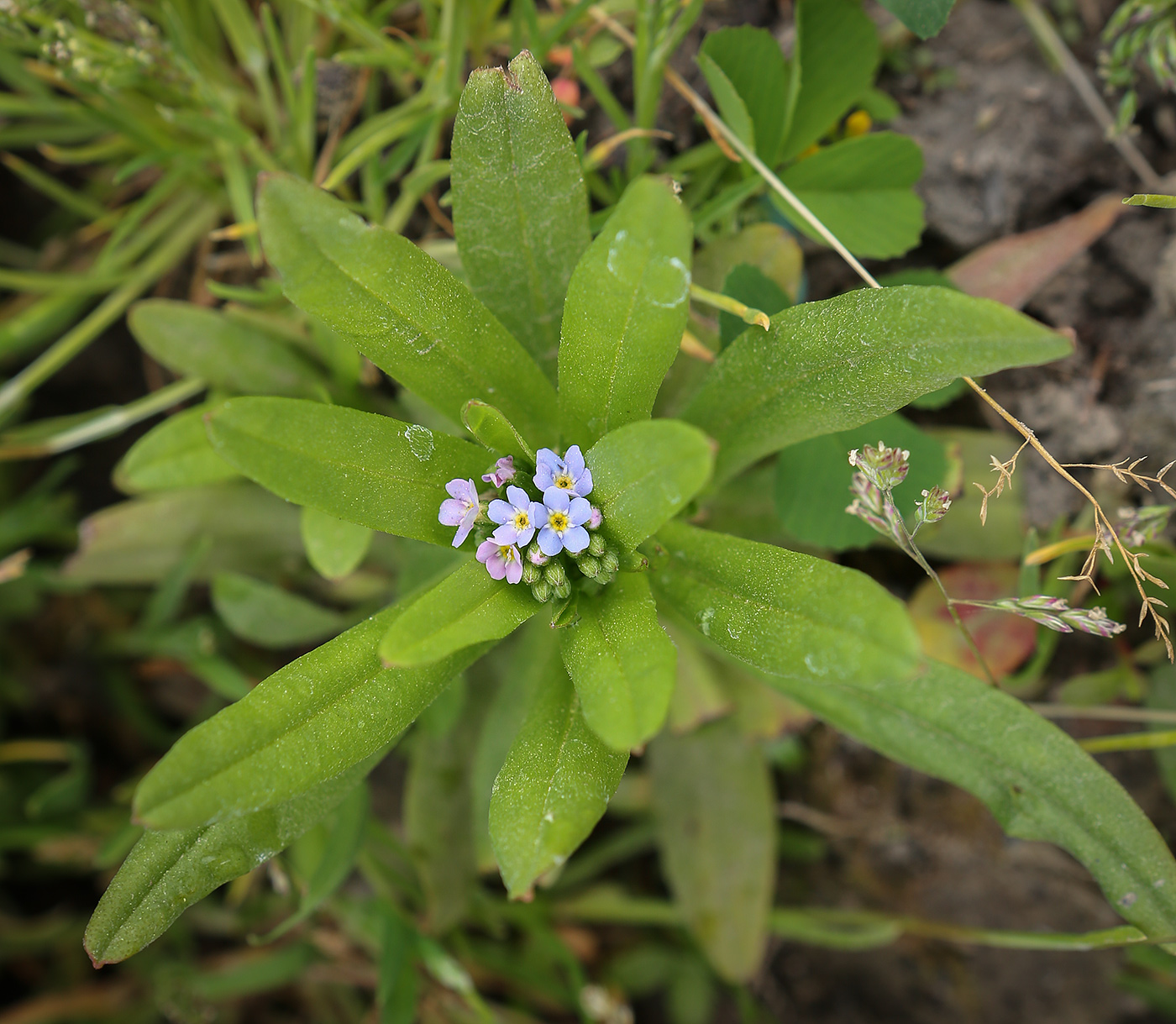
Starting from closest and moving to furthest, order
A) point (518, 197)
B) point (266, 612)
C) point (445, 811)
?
1. point (518, 197)
2. point (266, 612)
3. point (445, 811)

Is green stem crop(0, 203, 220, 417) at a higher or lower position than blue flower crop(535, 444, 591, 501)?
lower

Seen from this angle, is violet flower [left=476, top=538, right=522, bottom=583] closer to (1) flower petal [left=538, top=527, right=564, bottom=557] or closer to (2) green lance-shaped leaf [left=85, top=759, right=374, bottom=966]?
(1) flower petal [left=538, top=527, right=564, bottom=557]

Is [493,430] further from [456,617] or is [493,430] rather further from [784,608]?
[784,608]

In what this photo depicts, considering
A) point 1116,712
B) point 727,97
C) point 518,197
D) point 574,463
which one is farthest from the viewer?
point 1116,712

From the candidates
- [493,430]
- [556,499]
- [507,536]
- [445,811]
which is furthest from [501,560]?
[445,811]

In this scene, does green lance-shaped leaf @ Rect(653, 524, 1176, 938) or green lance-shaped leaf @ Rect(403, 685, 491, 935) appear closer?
green lance-shaped leaf @ Rect(653, 524, 1176, 938)

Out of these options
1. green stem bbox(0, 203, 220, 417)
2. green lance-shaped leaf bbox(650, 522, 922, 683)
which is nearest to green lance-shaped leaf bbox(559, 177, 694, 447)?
green lance-shaped leaf bbox(650, 522, 922, 683)

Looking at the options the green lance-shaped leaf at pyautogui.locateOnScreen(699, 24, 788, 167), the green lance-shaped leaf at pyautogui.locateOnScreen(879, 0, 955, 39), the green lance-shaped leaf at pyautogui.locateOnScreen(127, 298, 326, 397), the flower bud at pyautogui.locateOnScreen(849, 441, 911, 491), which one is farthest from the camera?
the green lance-shaped leaf at pyautogui.locateOnScreen(127, 298, 326, 397)
